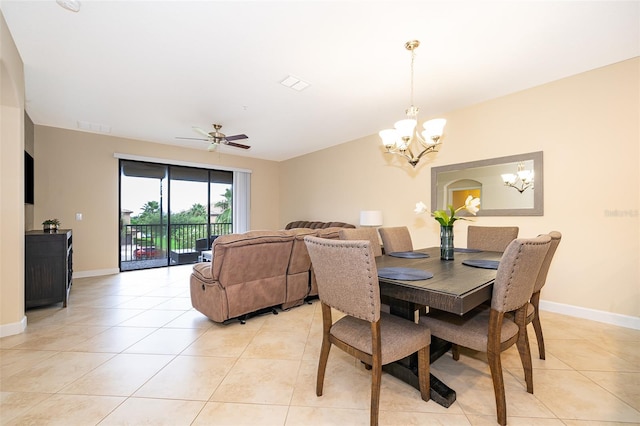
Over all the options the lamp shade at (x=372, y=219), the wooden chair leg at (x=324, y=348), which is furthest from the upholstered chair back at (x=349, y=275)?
the lamp shade at (x=372, y=219)

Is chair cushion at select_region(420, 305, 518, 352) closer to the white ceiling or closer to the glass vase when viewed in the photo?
the glass vase

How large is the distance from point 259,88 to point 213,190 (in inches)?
153

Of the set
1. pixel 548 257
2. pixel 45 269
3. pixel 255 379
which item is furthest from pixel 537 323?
pixel 45 269

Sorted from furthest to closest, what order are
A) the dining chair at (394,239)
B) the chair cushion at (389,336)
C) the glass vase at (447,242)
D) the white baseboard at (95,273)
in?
the white baseboard at (95,273), the dining chair at (394,239), the glass vase at (447,242), the chair cushion at (389,336)

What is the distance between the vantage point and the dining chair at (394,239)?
2.76 meters

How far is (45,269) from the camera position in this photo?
3.03 metres

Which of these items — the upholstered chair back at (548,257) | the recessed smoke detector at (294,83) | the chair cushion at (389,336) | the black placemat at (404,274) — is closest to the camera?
the chair cushion at (389,336)

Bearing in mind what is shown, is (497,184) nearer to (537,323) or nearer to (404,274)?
(537,323)

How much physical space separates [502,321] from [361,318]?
2.64 ft

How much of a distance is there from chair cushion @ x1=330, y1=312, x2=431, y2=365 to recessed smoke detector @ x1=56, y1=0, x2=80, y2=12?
2880 mm

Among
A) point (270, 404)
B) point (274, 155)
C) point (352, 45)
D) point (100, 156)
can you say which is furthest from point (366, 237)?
point (100, 156)

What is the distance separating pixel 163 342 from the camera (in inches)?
92.0

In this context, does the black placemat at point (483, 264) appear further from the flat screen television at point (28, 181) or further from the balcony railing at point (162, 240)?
the balcony railing at point (162, 240)

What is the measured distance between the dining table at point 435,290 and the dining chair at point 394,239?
0.60 m
